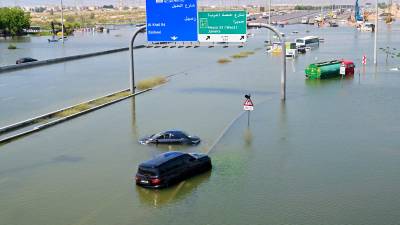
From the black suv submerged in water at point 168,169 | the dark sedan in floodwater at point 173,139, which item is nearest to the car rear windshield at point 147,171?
the black suv submerged in water at point 168,169

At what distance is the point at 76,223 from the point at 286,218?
623 cm

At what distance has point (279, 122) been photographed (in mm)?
28219

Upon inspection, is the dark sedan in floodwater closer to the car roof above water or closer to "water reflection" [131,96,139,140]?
"water reflection" [131,96,139,140]

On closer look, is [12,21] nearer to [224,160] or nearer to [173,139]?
[173,139]

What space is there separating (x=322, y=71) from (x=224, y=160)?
27.9 metres

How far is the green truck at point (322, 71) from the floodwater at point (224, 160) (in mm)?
5834

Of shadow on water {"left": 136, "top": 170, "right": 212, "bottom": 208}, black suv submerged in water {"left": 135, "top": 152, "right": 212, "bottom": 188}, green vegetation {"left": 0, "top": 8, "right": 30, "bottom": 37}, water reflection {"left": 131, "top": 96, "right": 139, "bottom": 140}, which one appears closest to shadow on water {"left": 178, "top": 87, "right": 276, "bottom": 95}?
water reflection {"left": 131, "top": 96, "right": 139, "bottom": 140}

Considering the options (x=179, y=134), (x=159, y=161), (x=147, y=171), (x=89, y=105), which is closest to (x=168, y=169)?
(x=159, y=161)

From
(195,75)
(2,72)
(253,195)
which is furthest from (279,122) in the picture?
(2,72)

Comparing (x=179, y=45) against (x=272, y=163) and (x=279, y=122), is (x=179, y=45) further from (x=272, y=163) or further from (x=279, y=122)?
(x=272, y=163)

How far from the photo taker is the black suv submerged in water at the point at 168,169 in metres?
17.5

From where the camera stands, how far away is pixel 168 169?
17.8 metres

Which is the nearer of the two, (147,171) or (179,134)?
(147,171)

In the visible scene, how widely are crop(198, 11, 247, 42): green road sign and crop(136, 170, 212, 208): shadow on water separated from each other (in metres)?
18.6
